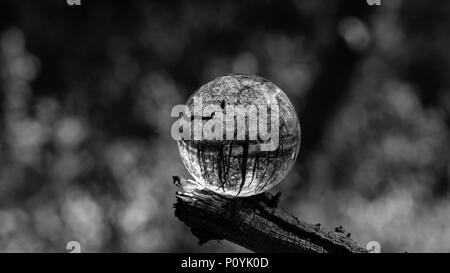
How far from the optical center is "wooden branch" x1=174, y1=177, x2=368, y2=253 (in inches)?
111

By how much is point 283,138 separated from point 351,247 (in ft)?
3.42

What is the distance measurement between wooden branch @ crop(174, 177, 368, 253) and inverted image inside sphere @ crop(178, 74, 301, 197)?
0.36ft

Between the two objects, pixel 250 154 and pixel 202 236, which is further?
pixel 202 236

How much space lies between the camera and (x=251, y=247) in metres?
3.00

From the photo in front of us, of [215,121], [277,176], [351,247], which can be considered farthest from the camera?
[351,247]

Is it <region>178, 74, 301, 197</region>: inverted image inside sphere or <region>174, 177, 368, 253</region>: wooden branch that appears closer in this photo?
<region>178, 74, 301, 197</region>: inverted image inside sphere

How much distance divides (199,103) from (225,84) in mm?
215

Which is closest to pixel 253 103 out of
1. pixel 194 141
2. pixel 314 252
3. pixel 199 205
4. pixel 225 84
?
pixel 225 84

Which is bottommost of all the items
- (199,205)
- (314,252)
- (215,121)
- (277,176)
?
(314,252)

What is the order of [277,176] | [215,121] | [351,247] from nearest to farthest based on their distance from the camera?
[215,121], [277,176], [351,247]

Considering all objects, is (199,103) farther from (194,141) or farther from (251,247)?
(251,247)

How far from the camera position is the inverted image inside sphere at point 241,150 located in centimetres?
266

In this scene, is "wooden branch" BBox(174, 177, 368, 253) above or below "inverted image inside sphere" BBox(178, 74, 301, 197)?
below

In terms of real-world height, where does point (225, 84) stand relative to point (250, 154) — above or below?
above
